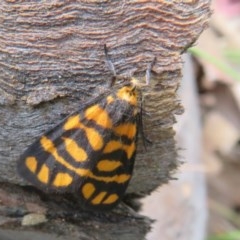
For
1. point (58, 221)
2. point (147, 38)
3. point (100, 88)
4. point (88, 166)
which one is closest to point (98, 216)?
point (58, 221)

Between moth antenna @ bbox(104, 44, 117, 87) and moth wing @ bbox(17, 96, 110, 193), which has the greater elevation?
moth antenna @ bbox(104, 44, 117, 87)

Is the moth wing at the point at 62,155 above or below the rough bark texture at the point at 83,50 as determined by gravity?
below

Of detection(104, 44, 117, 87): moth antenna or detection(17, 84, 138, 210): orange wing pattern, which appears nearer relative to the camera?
detection(104, 44, 117, 87): moth antenna

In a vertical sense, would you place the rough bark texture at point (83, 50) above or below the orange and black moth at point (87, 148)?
above

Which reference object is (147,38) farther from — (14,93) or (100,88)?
(14,93)

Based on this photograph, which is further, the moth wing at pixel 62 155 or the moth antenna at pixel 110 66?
the moth wing at pixel 62 155
